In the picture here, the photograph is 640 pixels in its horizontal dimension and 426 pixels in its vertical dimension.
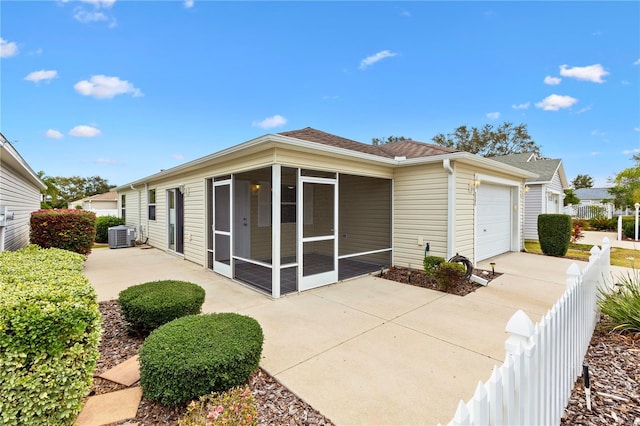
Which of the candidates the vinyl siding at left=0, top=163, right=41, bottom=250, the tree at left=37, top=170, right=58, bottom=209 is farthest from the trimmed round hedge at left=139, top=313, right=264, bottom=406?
the tree at left=37, top=170, right=58, bottom=209

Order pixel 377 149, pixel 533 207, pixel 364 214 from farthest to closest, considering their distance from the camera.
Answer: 1. pixel 533 207
2. pixel 377 149
3. pixel 364 214

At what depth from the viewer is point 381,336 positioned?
11.6 feet

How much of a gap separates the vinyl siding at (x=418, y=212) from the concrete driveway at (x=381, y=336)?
1.39 metres

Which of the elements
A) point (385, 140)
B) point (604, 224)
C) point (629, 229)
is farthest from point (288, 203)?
point (385, 140)

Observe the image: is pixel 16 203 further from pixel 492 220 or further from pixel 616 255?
pixel 616 255

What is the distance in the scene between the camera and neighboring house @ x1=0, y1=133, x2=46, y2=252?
5422 millimetres

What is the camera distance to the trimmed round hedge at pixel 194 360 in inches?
81.3

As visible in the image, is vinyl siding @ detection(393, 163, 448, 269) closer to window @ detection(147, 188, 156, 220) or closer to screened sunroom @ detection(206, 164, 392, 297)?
screened sunroom @ detection(206, 164, 392, 297)

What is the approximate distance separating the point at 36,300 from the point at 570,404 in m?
3.91

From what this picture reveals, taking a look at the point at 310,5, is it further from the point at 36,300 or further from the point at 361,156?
the point at 36,300

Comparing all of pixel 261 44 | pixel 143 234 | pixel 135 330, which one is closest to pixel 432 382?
pixel 135 330

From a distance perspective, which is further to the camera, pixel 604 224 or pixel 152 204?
pixel 604 224

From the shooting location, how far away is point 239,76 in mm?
11383

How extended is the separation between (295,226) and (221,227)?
2018mm
